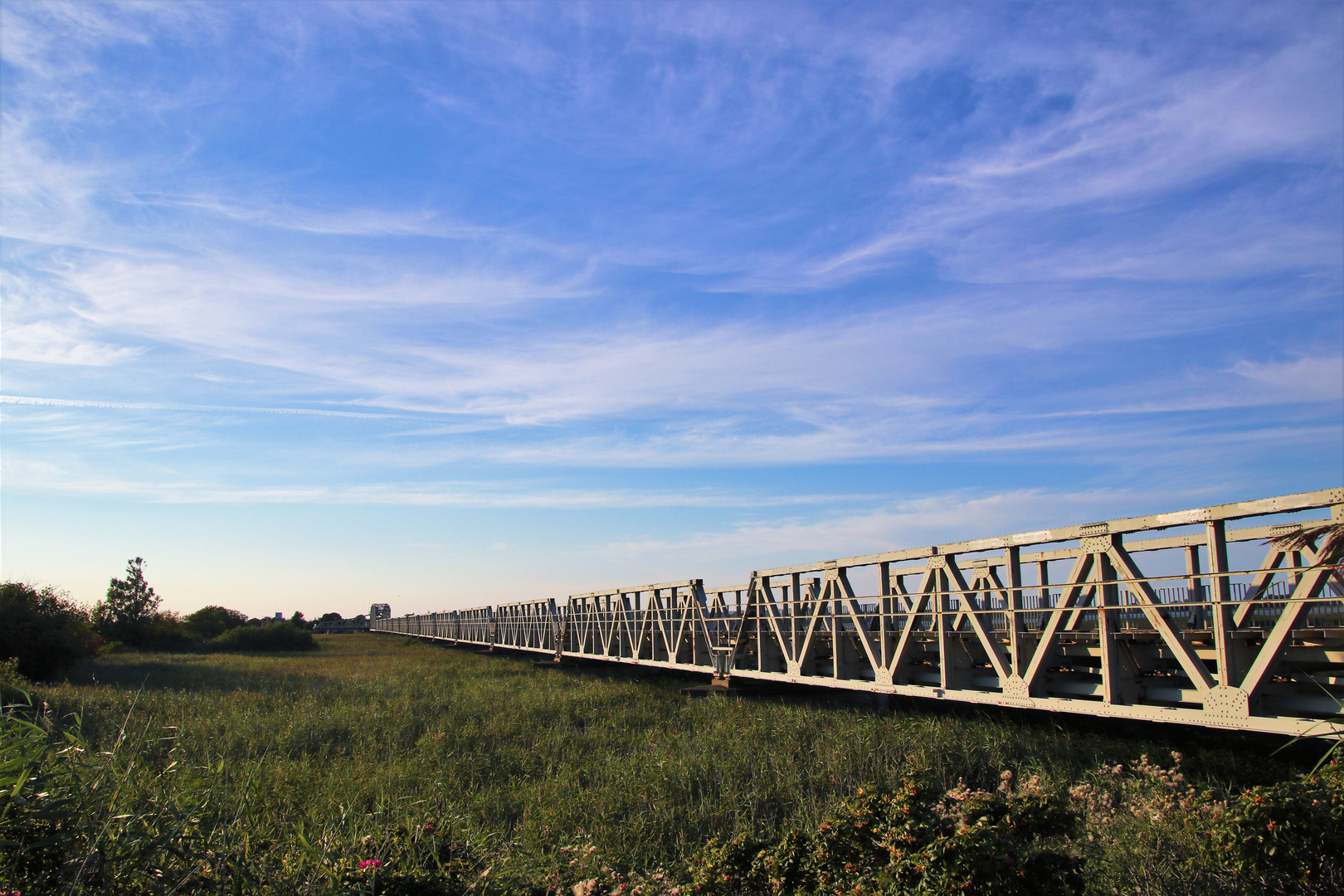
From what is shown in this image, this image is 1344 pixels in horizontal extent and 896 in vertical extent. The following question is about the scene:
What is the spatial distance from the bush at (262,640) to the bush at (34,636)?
109 ft

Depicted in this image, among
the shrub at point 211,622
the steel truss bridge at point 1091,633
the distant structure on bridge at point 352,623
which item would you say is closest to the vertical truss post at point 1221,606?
the steel truss bridge at point 1091,633

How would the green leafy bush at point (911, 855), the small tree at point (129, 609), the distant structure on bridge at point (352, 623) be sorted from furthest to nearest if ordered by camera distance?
1. the distant structure on bridge at point (352, 623)
2. the small tree at point (129, 609)
3. the green leafy bush at point (911, 855)

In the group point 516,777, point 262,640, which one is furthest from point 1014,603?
point 262,640

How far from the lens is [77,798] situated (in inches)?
187

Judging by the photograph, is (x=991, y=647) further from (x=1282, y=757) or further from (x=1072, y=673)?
(x=1282, y=757)

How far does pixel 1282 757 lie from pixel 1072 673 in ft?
7.98

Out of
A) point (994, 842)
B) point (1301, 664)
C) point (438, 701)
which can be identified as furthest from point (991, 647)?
point (438, 701)

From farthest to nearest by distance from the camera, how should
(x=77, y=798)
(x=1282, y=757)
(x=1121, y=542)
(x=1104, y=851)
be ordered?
(x=1282, y=757)
(x=1121, y=542)
(x=1104, y=851)
(x=77, y=798)

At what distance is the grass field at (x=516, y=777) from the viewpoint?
5090 mm

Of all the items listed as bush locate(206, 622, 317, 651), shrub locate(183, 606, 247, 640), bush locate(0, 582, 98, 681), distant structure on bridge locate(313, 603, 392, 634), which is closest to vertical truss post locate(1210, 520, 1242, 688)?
bush locate(0, 582, 98, 681)

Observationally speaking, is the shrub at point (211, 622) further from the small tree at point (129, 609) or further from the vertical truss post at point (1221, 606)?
the vertical truss post at point (1221, 606)

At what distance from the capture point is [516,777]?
12.1 metres

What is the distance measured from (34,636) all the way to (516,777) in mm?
27720

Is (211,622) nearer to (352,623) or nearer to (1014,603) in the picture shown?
(352,623)
